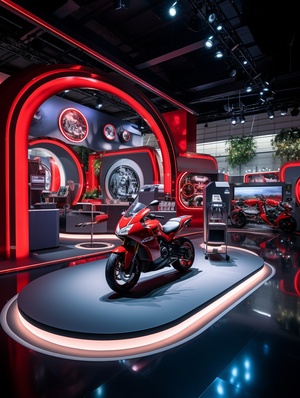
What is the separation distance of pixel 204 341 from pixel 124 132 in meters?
11.5

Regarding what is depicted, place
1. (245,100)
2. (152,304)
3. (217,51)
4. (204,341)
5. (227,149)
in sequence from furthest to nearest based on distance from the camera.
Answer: (227,149) < (245,100) < (217,51) < (152,304) < (204,341)

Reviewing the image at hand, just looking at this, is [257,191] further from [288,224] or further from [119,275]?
[119,275]

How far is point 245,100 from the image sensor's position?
1231 centimetres

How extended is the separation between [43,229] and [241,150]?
1208 cm

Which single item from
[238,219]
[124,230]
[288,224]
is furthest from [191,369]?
[238,219]

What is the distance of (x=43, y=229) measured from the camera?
5516 millimetres

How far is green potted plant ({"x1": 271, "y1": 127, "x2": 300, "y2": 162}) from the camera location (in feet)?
41.1

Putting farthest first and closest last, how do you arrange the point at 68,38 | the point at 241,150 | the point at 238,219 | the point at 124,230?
the point at 241,150 → the point at 238,219 → the point at 68,38 → the point at 124,230

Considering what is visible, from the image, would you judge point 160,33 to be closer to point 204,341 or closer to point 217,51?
point 217,51

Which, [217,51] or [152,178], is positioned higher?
[217,51]

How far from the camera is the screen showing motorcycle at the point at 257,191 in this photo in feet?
31.0

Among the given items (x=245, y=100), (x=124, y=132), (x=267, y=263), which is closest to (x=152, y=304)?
(x=267, y=263)

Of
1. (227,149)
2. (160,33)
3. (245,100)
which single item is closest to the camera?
(160,33)

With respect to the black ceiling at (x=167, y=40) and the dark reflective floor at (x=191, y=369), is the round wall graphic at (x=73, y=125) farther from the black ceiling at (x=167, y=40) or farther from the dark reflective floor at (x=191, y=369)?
the dark reflective floor at (x=191, y=369)
